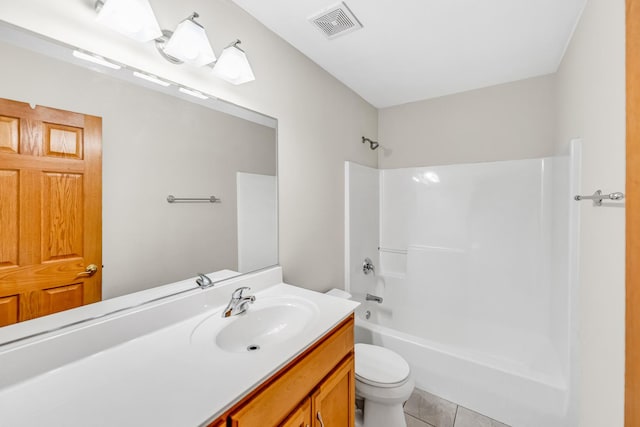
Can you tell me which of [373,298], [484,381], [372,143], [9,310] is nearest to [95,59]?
[9,310]

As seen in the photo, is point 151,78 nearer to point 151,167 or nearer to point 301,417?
point 151,167

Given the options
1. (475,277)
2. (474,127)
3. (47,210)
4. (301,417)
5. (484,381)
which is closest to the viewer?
(47,210)

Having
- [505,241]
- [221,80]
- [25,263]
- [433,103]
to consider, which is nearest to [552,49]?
[433,103]

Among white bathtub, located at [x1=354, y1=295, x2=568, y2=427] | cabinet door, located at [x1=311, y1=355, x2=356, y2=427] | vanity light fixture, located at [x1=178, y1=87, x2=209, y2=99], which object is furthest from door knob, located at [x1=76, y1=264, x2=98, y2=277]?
white bathtub, located at [x1=354, y1=295, x2=568, y2=427]

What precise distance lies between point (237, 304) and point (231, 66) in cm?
110

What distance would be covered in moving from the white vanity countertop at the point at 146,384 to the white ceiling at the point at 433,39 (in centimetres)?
162

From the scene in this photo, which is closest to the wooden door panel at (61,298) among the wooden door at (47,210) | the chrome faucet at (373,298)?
the wooden door at (47,210)

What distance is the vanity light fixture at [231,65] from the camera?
1.25 metres

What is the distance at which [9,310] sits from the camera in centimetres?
78

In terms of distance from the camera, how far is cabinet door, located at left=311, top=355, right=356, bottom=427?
105 centimetres

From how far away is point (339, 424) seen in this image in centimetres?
122

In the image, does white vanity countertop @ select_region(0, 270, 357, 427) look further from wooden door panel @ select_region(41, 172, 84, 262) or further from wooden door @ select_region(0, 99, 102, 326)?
wooden door panel @ select_region(41, 172, 84, 262)

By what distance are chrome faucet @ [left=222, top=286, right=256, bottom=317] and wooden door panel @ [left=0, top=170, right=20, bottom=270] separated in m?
0.69

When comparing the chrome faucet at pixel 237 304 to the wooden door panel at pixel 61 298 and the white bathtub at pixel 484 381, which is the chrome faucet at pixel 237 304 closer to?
the wooden door panel at pixel 61 298
